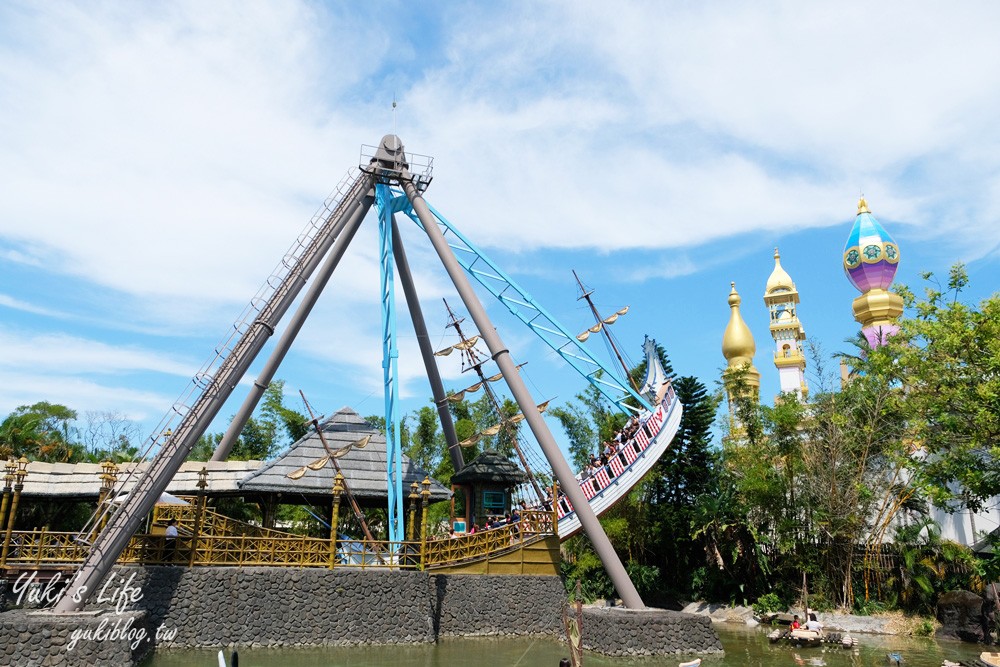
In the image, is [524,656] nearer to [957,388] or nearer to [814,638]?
[814,638]

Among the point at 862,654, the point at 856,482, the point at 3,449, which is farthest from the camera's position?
the point at 3,449

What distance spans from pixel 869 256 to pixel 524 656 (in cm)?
3195

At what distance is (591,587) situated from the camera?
2712 centimetres

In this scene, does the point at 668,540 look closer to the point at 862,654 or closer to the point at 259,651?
the point at 862,654

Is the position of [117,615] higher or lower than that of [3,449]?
lower

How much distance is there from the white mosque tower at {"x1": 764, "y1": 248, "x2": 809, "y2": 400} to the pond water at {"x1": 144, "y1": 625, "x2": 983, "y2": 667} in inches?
1167

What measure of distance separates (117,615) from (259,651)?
301 cm

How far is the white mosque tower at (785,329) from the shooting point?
155ft

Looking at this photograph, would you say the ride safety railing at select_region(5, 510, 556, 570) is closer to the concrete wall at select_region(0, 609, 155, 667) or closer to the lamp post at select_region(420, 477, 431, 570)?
the lamp post at select_region(420, 477, 431, 570)

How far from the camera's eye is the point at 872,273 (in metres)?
38.7

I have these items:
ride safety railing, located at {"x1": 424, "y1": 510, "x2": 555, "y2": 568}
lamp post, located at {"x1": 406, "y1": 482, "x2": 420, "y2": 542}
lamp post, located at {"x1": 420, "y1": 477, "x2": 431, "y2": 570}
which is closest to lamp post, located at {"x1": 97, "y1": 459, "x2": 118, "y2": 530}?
lamp post, located at {"x1": 406, "y1": 482, "x2": 420, "y2": 542}

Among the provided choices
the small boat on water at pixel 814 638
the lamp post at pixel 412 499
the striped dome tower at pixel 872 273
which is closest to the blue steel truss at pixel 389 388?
the lamp post at pixel 412 499

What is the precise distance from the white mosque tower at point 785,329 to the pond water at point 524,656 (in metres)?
29.6

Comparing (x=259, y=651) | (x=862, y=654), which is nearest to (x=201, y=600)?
(x=259, y=651)
